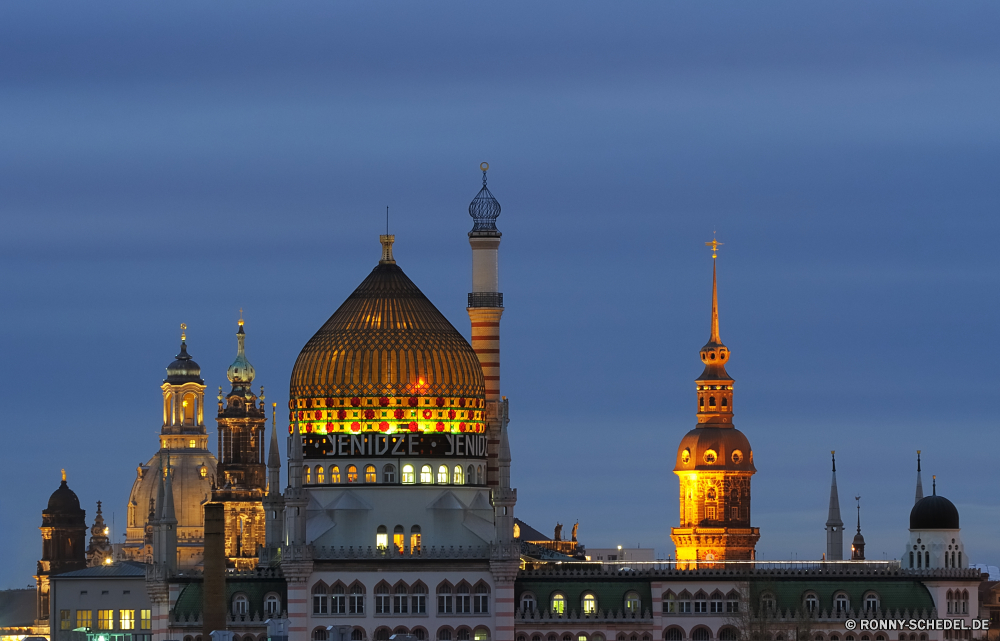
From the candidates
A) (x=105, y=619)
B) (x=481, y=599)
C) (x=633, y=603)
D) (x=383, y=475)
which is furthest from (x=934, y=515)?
(x=105, y=619)

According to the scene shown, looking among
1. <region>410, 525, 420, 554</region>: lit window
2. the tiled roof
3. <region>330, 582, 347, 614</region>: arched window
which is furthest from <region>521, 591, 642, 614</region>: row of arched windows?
the tiled roof

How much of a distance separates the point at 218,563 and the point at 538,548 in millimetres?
32700

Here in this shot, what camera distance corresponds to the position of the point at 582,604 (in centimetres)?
15412

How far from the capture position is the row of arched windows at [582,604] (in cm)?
15400

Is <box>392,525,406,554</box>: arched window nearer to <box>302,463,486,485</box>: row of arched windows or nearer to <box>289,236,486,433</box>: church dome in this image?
<box>302,463,486,485</box>: row of arched windows

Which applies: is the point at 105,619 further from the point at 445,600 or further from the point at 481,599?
the point at 481,599

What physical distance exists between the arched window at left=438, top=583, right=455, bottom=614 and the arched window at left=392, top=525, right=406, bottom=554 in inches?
123

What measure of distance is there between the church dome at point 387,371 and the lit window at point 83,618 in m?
42.0

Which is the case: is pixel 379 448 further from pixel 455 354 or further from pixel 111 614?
pixel 111 614

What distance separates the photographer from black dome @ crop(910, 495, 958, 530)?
15675 centimetres

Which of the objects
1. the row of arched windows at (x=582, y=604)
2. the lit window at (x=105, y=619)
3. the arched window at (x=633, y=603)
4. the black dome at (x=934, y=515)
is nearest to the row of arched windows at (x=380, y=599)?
the row of arched windows at (x=582, y=604)

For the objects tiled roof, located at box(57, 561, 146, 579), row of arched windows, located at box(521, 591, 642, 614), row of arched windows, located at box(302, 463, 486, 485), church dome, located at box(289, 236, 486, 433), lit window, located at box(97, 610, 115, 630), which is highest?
church dome, located at box(289, 236, 486, 433)

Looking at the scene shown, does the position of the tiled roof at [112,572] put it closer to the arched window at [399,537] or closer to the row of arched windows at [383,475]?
the row of arched windows at [383,475]

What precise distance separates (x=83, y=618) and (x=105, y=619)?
69.7 inches
